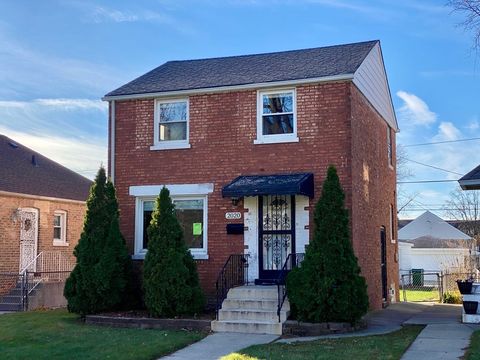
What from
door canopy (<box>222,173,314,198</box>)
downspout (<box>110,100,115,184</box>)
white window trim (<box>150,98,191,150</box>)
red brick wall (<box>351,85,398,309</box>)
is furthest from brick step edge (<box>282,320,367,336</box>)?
downspout (<box>110,100,115,184</box>)

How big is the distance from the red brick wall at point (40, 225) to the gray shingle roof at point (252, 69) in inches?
270

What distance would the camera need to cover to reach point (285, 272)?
13.9 m

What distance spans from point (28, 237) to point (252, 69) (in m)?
10.5

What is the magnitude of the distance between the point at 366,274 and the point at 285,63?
6045mm

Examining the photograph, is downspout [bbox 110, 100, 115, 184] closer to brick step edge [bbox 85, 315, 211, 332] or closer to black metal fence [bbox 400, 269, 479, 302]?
brick step edge [bbox 85, 315, 211, 332]

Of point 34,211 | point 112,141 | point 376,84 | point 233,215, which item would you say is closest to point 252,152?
point 233,215

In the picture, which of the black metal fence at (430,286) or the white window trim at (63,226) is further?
the white window trim at (63,226)

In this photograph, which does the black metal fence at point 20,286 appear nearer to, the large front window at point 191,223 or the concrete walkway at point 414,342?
the large front window at point 191,223

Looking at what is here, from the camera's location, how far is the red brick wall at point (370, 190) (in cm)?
1472

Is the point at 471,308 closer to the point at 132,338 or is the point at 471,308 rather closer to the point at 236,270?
the point at 236,270

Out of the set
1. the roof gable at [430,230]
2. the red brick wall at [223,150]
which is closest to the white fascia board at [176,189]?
the red brick wall at [223,150]

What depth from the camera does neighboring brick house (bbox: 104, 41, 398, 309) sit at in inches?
560

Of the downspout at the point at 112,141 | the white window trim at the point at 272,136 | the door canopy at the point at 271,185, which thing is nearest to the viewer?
the door canopy at the point at 271,185

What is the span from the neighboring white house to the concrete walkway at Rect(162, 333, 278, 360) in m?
20.2
